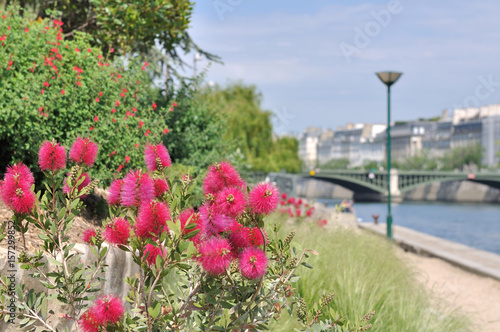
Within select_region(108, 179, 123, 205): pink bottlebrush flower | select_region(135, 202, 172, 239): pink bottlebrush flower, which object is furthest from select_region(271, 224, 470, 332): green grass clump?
select_region(135, 202, 172, 239): pink bottlebrush flower

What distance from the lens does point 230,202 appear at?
2.59 metres

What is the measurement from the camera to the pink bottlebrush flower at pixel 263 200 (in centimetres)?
265

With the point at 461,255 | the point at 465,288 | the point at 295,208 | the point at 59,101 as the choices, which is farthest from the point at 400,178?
the point at 59,101

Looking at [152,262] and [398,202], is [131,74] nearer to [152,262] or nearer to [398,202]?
[152,262]

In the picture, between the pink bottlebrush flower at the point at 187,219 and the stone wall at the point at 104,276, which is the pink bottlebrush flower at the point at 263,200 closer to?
the pink bottlebrush flower at the point at 187,219

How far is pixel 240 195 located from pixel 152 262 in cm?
49

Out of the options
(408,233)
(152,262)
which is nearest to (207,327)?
(152,262)

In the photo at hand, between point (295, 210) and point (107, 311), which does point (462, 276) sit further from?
point (107, 311)

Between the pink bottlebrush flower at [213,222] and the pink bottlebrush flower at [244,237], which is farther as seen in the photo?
the pink bottlebrush flower at [244,237]

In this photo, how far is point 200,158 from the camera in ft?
36.7

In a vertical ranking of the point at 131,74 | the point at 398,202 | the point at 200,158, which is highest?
the point at 131,74

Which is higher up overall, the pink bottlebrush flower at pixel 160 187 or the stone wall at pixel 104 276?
the pink bottlebrush flower at pixel 160 187

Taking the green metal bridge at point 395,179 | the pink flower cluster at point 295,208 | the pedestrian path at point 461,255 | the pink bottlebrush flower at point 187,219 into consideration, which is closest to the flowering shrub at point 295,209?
the pink flower cluster at point 295,208

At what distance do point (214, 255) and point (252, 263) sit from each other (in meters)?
0.21
